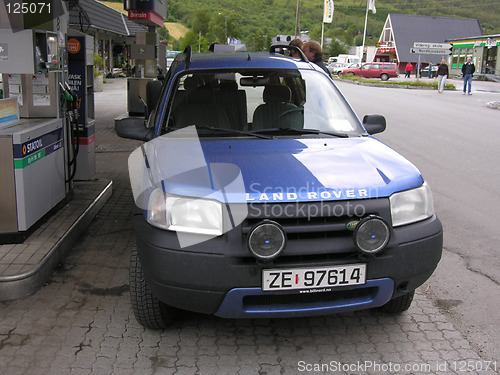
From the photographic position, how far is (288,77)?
4664 mm

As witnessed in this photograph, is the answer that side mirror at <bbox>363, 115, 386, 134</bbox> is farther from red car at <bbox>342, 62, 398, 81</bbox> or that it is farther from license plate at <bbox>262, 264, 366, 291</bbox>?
red car at <bbox>342, 62, 398, 81</bbox>

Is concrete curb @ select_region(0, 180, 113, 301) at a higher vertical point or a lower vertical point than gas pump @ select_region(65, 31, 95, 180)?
lower

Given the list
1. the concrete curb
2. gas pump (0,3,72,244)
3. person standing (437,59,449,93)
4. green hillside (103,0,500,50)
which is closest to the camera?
the concrete curb

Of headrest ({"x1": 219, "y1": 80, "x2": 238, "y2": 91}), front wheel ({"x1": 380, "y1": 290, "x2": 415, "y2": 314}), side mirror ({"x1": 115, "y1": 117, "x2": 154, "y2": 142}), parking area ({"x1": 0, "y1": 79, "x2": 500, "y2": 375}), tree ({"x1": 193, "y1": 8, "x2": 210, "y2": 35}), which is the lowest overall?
parking area ({"x1": 0, "y1": 79, "x2": 500, "y2": 375})

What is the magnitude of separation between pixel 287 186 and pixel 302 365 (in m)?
1.11

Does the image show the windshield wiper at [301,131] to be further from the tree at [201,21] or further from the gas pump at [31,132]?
the tree at [201,21]

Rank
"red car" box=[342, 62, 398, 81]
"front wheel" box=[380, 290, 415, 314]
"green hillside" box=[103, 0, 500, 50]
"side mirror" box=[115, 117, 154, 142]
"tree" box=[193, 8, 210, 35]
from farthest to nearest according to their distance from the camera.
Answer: "tree" box=[193, 8, 210, 35] < "green hillside" box=[103, 0, 500, 50] < "red car" box=[342, 62, 398, 81] < "side mirror" box=[115, 117, 154, 142] < "front wheel" box=[380, 290, 415, 314]

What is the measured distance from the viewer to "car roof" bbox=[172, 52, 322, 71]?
448 cm

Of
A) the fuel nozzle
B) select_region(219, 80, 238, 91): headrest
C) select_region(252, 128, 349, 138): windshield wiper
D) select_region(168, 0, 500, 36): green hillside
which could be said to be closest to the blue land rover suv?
select_region(252, 128, 349, 138): windshield wiper

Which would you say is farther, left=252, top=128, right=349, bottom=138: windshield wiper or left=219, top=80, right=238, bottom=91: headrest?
left=219, top=80, right=238, bottom=91: headrest

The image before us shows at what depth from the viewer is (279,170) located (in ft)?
10.5

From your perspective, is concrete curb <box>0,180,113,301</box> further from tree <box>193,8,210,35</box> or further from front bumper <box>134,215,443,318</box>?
tree <box>193,8,210,35</box>

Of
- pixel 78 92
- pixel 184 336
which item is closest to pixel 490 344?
pixel 184 336

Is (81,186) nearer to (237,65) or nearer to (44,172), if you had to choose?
(44,172)
